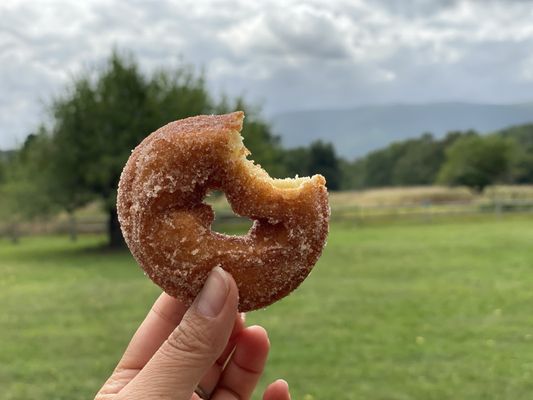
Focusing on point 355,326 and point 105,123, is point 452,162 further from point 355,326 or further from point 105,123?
point 355,326

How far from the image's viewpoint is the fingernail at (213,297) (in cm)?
215

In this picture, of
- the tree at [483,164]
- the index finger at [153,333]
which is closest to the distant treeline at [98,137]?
the index finger at [153,333]

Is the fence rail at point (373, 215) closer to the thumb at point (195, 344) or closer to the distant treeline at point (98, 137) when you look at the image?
the distant treeline at point (98, 137)

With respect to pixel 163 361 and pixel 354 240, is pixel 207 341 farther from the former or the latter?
pixel 354 240

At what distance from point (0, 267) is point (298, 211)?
19.1 meters

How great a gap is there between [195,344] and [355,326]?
23.3ft

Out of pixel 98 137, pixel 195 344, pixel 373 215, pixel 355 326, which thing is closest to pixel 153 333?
pixel 195 344

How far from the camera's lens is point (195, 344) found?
213 cm

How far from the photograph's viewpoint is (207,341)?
2145 millimetres

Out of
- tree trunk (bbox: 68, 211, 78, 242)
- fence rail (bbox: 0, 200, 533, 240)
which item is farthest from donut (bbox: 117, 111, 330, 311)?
tree trunk (bbox: 68, 211, 78, 242)

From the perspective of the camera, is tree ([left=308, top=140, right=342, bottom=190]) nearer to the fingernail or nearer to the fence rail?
the fence rail

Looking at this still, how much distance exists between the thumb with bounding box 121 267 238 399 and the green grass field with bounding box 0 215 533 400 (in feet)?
14.7

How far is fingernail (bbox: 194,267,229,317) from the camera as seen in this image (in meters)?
2.15

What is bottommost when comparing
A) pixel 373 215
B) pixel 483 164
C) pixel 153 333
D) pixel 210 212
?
pixel 373 215
